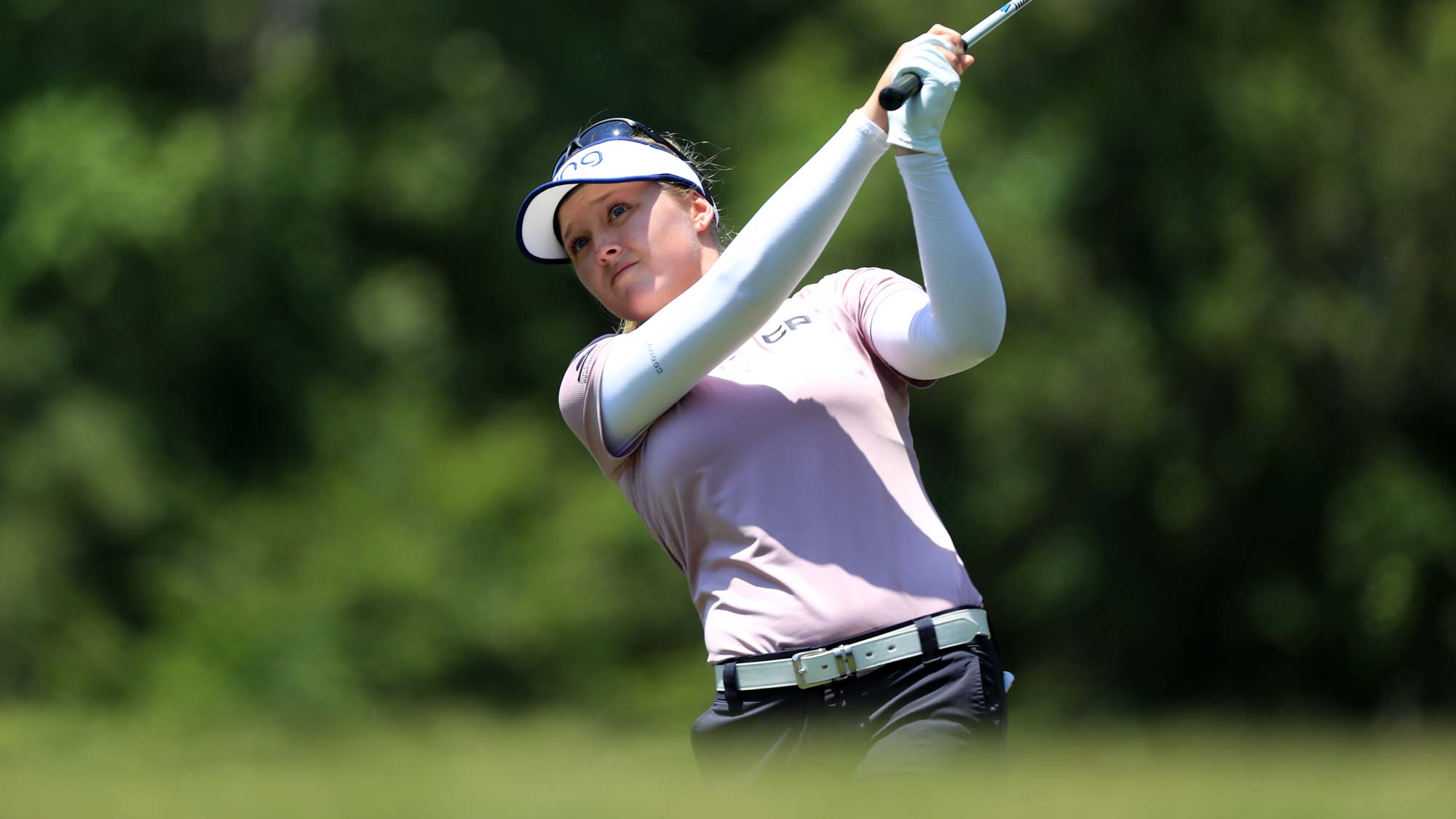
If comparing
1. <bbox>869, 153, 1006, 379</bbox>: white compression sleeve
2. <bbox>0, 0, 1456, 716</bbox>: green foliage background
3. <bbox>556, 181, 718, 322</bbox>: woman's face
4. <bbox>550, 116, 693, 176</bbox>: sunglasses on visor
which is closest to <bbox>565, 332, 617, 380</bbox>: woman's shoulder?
<bbox>556, 181, 718, 322</bbox>: woman's face

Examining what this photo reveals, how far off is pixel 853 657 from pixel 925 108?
97 cm

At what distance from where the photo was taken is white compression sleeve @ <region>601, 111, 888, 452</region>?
3.12 m

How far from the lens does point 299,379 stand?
49.9 ft

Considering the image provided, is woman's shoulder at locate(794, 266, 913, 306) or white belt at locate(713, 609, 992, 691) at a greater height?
woman's shoulder at locate(794, 266, 913, 306)

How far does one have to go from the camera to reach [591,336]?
50.6 ft

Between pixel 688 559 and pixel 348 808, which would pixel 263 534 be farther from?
pixel 348 808

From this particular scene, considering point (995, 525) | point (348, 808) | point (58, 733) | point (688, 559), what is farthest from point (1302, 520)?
point (348, 808)

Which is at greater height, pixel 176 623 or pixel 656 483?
pixel 176 623

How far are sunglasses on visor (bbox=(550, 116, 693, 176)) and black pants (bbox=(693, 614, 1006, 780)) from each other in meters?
1.18

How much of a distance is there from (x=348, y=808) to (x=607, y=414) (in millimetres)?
1196

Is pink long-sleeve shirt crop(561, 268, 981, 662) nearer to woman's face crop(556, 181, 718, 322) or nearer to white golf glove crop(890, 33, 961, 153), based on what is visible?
woman's face crop(556, 181, 718, 322)

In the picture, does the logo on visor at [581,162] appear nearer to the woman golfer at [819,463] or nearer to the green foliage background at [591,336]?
the woman golfer at [819,463]

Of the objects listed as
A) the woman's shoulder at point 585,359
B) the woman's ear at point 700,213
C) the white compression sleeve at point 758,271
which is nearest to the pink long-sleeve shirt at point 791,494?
the woman's shoulder at point 585,359

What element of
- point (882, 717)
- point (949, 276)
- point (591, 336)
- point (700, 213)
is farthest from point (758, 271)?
point (591, 336)
